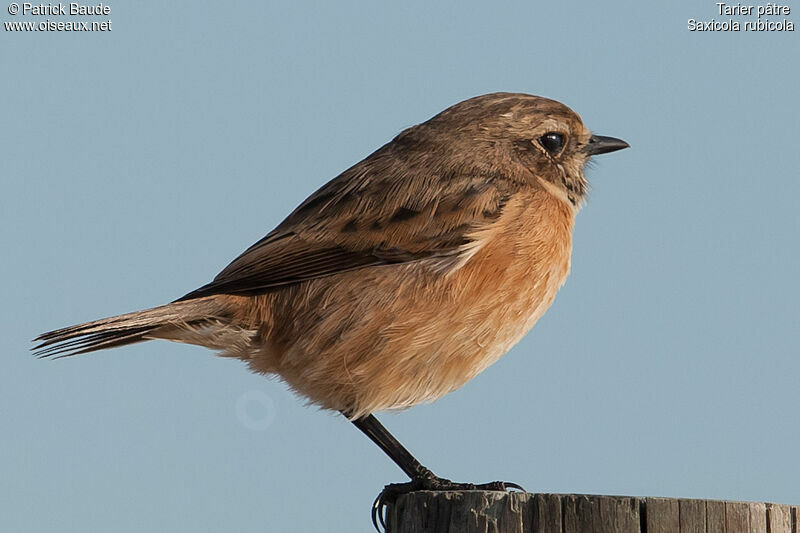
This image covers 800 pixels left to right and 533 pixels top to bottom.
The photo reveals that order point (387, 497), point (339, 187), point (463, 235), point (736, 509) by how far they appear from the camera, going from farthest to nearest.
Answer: point (339, 187)
point (463, 235)
point (387, 497)
point (736, 509)

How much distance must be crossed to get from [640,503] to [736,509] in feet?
1.25

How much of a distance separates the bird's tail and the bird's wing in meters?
0.15

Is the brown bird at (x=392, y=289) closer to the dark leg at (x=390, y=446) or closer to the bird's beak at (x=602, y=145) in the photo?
the dark leg at (x=390, y=446)

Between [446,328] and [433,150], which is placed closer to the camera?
[446,328]

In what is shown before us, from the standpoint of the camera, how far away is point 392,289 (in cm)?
590

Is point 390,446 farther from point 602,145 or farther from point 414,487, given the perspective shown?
point 602,145

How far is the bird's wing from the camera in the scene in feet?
19.8

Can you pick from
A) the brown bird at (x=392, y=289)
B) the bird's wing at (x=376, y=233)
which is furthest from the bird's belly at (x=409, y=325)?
the bird's wing at (x=376, y=233)

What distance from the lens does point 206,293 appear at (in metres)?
6.21

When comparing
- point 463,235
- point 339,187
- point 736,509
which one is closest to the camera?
point 736,509

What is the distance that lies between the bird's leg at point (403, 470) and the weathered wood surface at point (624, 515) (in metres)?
1.48

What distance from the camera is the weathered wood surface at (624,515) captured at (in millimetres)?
3787

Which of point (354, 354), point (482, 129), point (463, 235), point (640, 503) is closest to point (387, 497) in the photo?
point (354, 354)

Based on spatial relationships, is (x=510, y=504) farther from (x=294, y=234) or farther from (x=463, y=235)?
(x=294, y=234)
